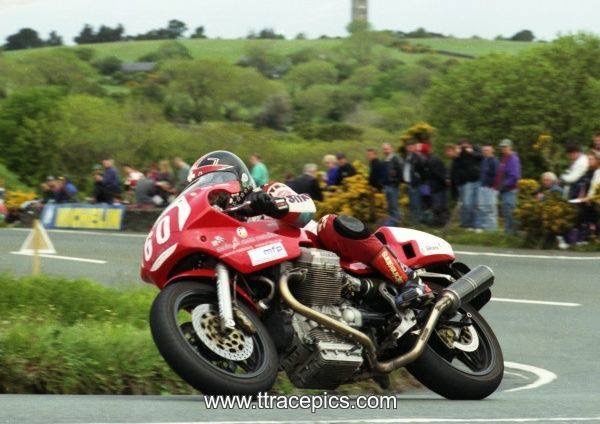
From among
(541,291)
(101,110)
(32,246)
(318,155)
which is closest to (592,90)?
(318,155)

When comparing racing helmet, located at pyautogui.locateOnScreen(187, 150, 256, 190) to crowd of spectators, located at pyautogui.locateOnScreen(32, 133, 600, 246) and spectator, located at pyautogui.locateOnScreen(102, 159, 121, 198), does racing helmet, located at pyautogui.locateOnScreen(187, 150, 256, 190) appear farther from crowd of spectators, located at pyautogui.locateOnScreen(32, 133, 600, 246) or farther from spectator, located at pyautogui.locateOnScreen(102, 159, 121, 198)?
spectator, located at pyautogui.locateOnScreen(102, 159, 121, 198)

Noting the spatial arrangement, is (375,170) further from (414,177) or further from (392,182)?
(414,177)

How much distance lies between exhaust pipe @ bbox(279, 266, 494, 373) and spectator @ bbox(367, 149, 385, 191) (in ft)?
40.7

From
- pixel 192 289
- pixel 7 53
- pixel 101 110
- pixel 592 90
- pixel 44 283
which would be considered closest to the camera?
pixel 192 289

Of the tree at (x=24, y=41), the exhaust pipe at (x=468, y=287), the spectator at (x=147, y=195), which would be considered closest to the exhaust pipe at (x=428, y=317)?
the exhaust pipe at (x=468, y=287)

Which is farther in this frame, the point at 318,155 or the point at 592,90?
the point at 318,155

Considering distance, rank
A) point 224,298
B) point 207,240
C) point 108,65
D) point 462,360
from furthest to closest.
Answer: point 108,65 → point 462,360 → point 207,240 → point 224,298

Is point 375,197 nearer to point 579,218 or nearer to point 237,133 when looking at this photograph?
point 579,218

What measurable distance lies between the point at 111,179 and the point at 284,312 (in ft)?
66.9

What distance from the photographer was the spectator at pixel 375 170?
68.7ft

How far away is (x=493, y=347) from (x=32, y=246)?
7.67 meters

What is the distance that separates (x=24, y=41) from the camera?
5271 inches

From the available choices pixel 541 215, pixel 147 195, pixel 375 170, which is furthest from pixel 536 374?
pixel 147 195

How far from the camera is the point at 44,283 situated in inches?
486
